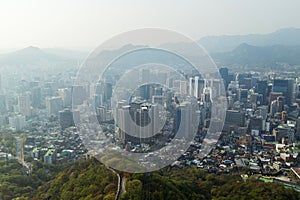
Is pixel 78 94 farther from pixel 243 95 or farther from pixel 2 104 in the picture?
pixel 243 95

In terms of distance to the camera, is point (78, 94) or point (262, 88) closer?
point (78, 94)

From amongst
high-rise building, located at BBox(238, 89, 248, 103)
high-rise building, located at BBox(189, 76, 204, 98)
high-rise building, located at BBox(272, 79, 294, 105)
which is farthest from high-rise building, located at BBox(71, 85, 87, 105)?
high-rise building, located at BBox(272, 79, 294, 105)

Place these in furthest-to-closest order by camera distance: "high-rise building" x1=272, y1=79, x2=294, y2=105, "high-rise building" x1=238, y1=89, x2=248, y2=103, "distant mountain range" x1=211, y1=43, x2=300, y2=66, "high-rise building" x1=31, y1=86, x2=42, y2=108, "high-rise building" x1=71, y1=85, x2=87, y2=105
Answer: "distant mountain range" x1=211, y1=43, x2=300, y2=66, "high-rise building" x1=272, y1=79, x2=294, y2=105, "high-rise building" x1=238, y1=89, x2=248, y2=103, "high-rise building" x1=31, y1=86, x2=42, y2=108, "high-rise building" x1=71, y1=85, x2=87, y2=105

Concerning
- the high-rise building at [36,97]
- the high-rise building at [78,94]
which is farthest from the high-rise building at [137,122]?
the high-rise building at [36,97]

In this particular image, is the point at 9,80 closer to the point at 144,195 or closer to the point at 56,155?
the point at 56,155

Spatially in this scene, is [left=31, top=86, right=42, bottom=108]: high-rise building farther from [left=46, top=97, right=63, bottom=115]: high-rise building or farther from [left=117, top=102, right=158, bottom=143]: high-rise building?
[left=117, top=102, right=158, bottom=143]: high-rise building

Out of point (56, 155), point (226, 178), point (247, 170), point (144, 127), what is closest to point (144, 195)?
point (144, 127)

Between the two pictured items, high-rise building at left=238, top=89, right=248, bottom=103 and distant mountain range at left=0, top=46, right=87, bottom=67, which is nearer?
high-rise building at left=238, top=89, right=248, bottom=103

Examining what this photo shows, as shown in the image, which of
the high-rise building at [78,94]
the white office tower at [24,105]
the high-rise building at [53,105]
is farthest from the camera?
the white office tower at [24,105]

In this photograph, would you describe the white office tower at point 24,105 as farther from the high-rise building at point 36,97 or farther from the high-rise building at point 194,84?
the high-rise building at point 194,84

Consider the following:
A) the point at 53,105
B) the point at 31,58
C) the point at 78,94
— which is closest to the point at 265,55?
the point at 31,58

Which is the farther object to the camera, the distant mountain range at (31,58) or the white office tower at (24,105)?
the distant mountain range at (31,58)
